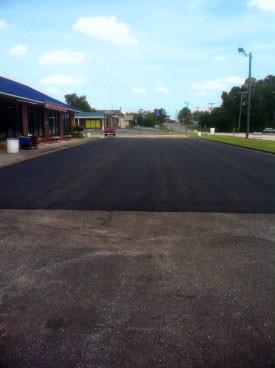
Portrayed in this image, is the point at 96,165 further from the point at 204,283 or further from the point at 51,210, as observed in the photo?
the point at 204,283

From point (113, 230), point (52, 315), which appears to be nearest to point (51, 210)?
point (113, 230)

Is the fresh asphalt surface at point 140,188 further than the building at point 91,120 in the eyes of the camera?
No

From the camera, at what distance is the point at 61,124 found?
38781 millimetres

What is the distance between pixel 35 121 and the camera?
30.0 metres

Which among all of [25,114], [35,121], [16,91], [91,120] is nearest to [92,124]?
[91,120]

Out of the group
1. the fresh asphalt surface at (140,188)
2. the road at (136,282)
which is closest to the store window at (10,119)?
the fresh asphalt surface at (140,188)

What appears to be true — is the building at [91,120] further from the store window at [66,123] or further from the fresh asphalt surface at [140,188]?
the fresh asphalt surface at [140,188]

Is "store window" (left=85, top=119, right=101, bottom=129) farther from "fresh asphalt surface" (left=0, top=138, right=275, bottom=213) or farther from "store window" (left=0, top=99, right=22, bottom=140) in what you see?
"fresh asphalt surface" (left=0, top=138, right=275, bottom=213)

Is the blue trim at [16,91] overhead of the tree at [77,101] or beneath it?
beneath

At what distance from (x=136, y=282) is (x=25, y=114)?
25210mm

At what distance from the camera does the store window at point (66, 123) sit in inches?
1620

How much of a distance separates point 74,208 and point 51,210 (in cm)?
50

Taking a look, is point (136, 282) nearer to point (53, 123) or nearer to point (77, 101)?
point (53, 123)

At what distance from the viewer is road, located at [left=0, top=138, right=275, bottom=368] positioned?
2852 mm
